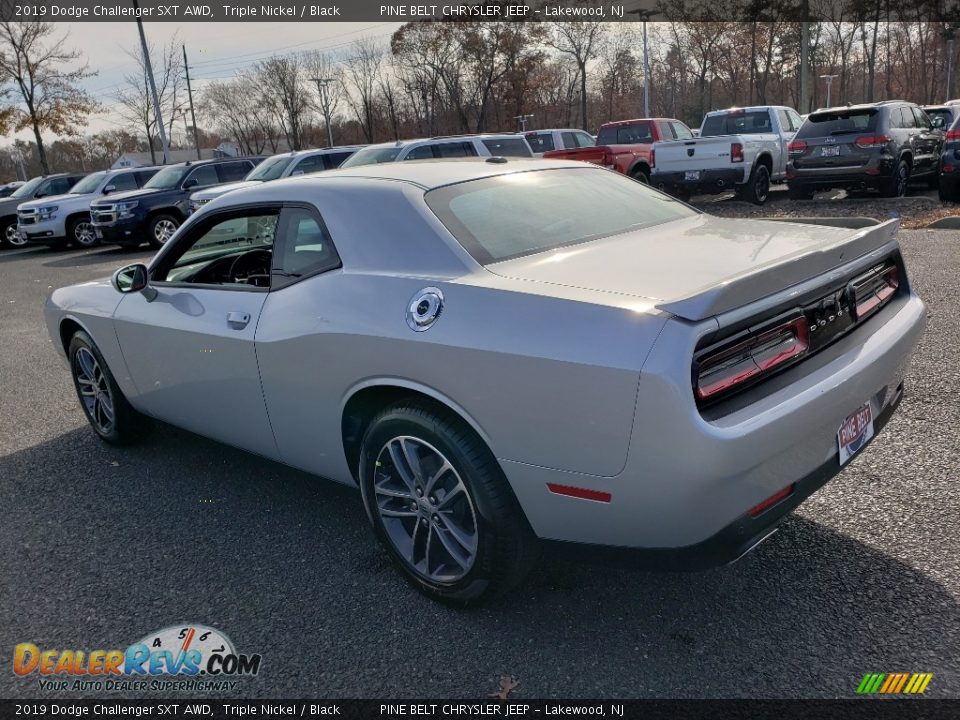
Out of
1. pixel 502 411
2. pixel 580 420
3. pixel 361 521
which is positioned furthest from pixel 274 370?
pixel 580 420

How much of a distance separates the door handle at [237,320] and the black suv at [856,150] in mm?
12102

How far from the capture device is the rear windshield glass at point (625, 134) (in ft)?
57.9

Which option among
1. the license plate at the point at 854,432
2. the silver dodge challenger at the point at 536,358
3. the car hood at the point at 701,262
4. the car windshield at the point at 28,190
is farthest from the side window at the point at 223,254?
the car windshield at the point at 28,190

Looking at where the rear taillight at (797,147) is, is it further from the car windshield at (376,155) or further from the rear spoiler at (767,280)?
the rear spoiler at (767,280)

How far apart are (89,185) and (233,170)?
471cm

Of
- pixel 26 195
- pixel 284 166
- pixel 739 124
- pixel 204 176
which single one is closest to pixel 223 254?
pixel 284 166

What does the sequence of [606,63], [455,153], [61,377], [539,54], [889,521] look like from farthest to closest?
[606,63] → [539,54] → [455,153] → [61,377] → [889,521]

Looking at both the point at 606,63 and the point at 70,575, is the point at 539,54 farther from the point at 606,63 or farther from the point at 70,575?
the point at 70,575

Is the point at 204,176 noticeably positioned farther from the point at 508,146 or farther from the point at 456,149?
the point at 508,146

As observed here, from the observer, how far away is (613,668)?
2482 millimetres

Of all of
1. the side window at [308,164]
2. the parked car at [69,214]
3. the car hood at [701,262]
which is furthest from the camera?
the parked car at [69,214]

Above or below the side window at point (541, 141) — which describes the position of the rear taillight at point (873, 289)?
below

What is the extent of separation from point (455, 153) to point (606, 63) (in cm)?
4603

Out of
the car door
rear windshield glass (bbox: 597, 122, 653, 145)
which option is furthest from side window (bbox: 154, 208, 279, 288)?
rear windshield glass (bbox: 597, 122, 653, 145)
